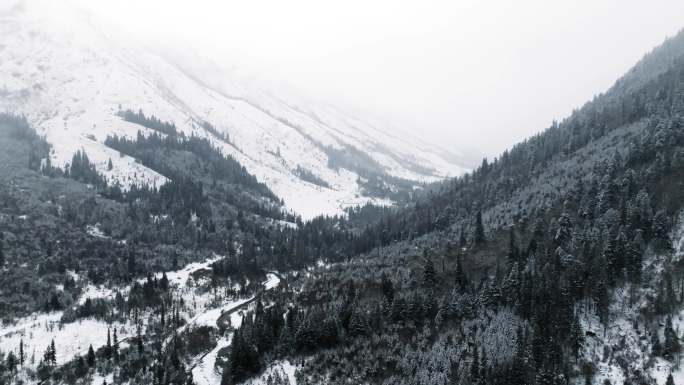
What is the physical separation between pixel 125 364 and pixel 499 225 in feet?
429

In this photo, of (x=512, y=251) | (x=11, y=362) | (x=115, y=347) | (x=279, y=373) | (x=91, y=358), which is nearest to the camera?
(x=279, y=373)

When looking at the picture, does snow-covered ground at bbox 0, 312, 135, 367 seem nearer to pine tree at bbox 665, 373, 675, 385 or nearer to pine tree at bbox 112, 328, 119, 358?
pine tree at bbox 112, 328, 119, 358

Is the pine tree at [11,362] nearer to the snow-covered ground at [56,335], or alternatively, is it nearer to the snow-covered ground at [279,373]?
the snow-covered ground at [56,335]

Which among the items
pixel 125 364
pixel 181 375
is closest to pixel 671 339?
pixel 181 375

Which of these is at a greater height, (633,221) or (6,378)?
(633,221)

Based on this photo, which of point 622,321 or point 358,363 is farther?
point 358,363

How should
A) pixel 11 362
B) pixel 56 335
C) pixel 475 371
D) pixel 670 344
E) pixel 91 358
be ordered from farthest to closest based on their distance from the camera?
1. pixel 56 335
2. pixel 91 358
3. pixel 11 362
4. pixel 475 371
5. pixel 670 344

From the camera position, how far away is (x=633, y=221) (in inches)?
5684

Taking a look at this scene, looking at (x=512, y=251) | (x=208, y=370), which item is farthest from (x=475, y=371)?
(x=208, y=370)

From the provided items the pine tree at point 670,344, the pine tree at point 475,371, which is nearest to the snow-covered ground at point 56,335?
the pine tree at point 475,371

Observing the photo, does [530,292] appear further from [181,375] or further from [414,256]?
[181,375]

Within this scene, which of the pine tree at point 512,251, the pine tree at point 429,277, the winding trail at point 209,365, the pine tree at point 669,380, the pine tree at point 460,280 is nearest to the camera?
the pine tree at point 669,380

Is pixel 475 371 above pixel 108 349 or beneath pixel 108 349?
above

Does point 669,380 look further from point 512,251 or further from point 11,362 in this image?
point 11,362
